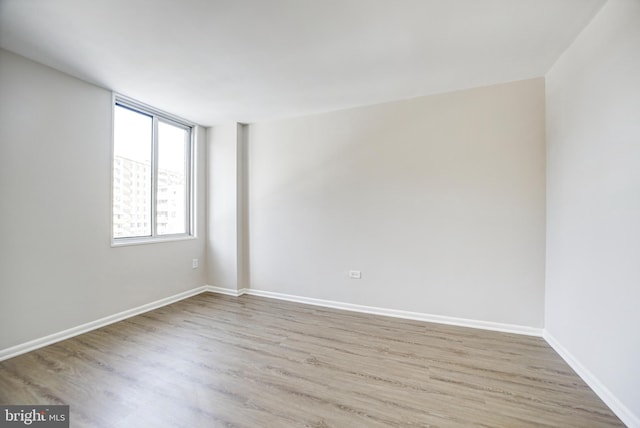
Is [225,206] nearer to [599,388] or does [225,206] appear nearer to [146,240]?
[146,240]

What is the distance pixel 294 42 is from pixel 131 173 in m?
2.55

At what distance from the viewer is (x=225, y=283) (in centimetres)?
390

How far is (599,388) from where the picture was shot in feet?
5.55

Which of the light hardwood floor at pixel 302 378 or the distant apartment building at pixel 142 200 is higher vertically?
the distant apartment building at pixel 142 200

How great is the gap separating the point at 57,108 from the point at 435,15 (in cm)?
338

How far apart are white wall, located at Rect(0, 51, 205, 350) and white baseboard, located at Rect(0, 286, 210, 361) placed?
0.04 metres

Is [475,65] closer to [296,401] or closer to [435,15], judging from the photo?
[435,15]

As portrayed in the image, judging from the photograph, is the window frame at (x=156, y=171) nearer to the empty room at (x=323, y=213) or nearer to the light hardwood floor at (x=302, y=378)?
the empty room at (x=323, y=213)

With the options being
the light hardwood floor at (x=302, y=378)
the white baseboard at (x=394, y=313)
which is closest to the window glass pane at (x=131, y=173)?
the light hardwood floor at (x=302, y=378)

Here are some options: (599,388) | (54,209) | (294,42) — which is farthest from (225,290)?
(599,388)

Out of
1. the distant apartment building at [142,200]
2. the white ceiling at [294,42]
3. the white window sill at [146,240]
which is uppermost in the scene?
the white ceiling at [294,42]

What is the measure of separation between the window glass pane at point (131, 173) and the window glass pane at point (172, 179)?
0.52 ft

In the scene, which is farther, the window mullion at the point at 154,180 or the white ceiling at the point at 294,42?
the window mullion at the point at 154,180

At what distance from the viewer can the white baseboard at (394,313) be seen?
259cm
